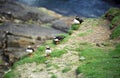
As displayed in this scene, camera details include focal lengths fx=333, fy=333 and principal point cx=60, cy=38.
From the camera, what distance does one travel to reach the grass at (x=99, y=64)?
69.4ft

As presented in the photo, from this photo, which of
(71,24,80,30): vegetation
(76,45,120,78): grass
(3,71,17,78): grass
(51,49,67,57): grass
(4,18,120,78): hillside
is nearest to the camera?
(76,45,120,78): grass

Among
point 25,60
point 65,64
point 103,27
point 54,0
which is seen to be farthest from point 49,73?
point 54,0

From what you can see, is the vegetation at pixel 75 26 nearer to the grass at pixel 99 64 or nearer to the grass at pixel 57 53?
the grass at pixel 99 64

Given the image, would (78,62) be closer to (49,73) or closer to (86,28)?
(49,73)

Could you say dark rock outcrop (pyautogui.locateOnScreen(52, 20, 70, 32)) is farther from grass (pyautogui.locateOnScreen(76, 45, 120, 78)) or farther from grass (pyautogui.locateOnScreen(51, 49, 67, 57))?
grass (pyautogui.locateOnScreen(76, 45, 120, 78))

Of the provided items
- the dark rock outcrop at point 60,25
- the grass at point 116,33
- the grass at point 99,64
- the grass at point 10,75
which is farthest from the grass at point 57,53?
the dark rock outcrop at point 60,25

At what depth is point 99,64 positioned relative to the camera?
2286cm

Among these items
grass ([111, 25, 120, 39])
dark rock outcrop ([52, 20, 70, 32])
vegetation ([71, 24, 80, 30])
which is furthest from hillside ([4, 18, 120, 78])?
dark rock outcrop ([52, 20, 70, 32])

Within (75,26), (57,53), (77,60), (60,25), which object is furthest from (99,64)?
(60,25)

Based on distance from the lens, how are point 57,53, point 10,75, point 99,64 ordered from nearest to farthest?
point 99,64, point 10,75, point 57,53

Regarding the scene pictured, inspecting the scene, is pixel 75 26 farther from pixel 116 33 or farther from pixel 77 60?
pixel 77 60

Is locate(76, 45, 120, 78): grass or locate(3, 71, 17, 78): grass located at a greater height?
locate(76, 45, 120, 78): grass

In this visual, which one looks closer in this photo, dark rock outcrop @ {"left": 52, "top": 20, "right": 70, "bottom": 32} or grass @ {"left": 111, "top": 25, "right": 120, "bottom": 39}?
grass @ {"left": 111, "top": 25, "right": 120, "bottom": 39}

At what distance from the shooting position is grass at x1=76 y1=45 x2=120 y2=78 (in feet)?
69.4
